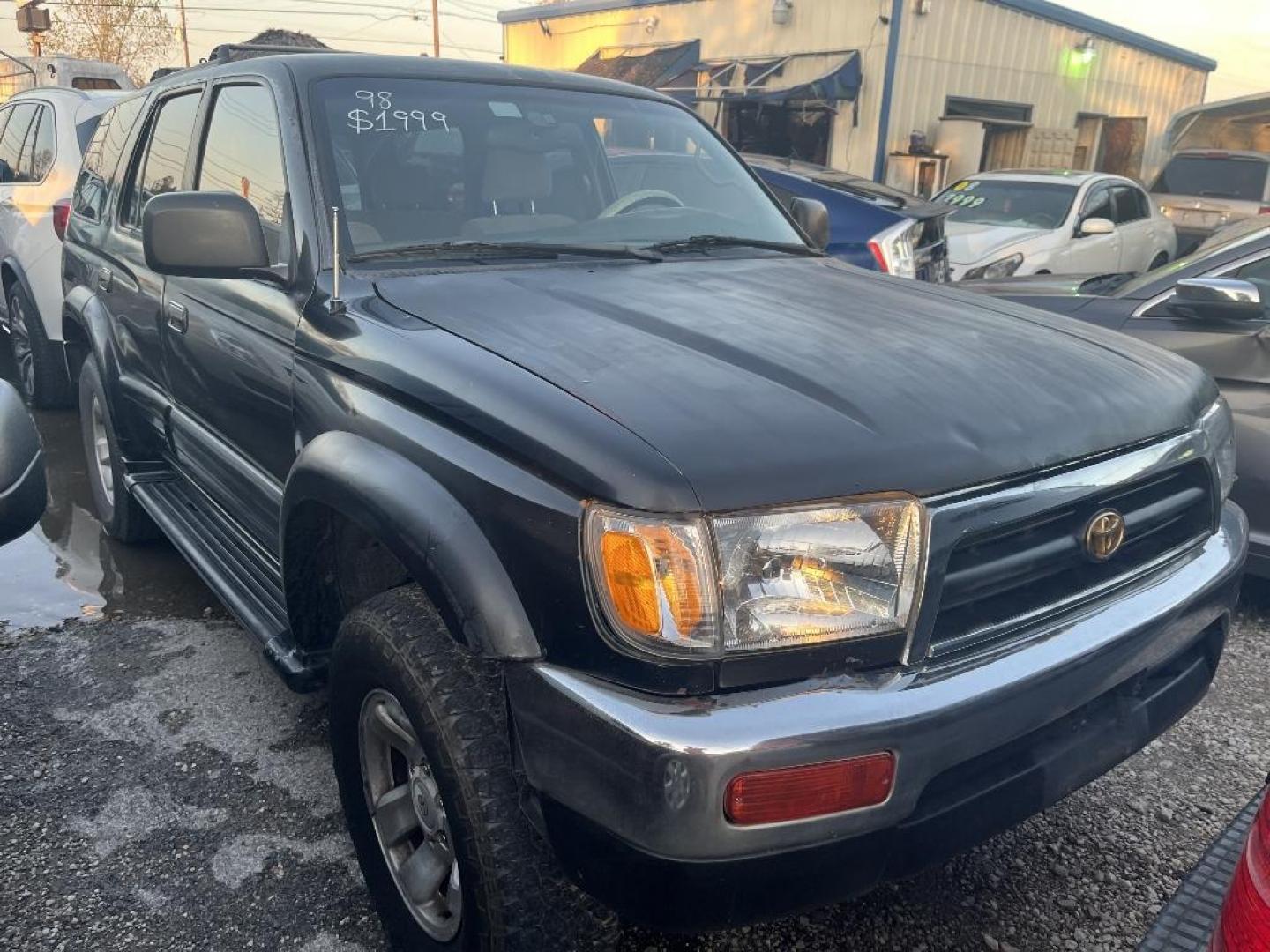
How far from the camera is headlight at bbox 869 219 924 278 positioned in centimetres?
595

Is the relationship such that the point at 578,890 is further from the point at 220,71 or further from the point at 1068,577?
the point at 220,71

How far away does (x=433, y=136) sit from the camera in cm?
276

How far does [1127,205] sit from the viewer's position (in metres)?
10.1

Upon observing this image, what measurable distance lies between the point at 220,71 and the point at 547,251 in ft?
4.34

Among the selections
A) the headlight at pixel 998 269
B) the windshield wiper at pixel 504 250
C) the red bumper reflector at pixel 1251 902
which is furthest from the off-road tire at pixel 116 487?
the headlight at pixel 998 269

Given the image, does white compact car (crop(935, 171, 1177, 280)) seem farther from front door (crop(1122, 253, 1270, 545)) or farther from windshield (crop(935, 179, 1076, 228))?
front door (crop(1122, 253, 1270, 545))

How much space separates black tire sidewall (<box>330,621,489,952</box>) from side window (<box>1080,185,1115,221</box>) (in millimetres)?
8930

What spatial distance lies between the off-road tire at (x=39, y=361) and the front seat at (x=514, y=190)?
4179 mm

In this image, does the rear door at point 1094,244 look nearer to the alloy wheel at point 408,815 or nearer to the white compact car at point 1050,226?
the white compact car at point 1050,226

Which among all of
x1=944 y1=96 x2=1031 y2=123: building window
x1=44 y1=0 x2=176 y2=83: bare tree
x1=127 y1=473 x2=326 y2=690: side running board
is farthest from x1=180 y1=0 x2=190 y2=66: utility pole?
x1=127 y1=473 x2=326 y2=690: side running board

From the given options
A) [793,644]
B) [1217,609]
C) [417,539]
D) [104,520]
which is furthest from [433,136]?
[104,520]

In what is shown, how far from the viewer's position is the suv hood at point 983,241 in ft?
28.7

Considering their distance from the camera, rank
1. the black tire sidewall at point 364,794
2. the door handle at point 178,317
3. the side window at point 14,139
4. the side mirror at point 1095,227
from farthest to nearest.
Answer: the side mirror at point 1095,227, the side window at point 14,139, the door handle at point 178,317, the black tire sidewall at point 364,794

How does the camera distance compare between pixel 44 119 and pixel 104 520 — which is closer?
pixel 104 520
